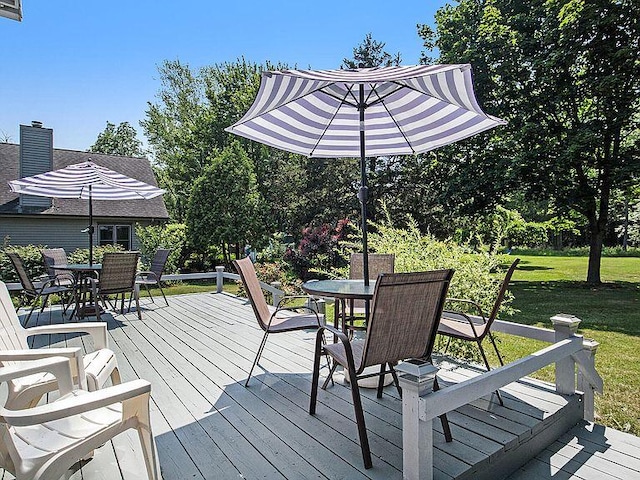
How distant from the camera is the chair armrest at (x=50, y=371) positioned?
198 cm

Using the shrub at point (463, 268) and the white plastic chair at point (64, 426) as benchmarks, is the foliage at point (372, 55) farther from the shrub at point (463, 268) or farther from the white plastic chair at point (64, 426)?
the white plastic chair at point (64, 426)

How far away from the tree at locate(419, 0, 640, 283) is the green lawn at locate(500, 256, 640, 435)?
160 centimetres

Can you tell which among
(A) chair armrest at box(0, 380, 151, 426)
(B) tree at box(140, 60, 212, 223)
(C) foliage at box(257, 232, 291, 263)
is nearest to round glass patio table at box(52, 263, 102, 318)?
(A) chair armrest at box(0, 380, 151, 426)

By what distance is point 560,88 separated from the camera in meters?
11.4

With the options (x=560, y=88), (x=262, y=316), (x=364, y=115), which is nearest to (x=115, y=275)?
(x=262, y=316)

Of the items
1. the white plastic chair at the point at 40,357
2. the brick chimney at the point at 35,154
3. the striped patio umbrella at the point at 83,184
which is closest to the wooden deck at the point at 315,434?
the white plastic chair at the point at 40,357

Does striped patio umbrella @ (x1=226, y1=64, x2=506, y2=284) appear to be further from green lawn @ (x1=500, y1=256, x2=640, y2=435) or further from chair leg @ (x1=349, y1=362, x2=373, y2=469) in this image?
green lawn @ (x1=500, y1=256, x2=640, y2=435)

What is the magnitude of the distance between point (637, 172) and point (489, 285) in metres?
8.29

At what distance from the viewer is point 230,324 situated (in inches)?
232

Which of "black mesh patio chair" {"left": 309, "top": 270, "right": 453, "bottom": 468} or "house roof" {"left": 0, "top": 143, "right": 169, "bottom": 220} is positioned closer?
"black mesh patio chair" {"left": 309, "top": 270, "right": 453, "bottom": 468}

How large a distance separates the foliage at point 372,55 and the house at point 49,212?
1002cm

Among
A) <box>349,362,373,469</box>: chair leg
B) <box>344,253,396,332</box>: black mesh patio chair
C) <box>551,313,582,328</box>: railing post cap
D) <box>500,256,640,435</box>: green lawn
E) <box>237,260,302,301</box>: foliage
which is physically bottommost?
<box>500,256,640,435</box>: green lawn

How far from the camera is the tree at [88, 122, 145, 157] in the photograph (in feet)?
115

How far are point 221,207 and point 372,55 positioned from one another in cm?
883
